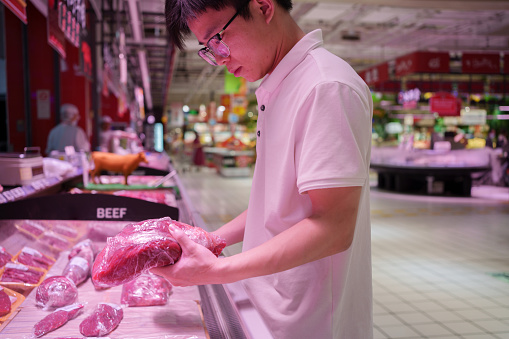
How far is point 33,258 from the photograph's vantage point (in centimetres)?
199

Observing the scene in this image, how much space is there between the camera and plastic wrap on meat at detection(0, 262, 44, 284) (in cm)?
175

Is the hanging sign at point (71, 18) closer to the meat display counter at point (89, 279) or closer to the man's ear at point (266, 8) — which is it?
the meat display counter at point (89, 279)

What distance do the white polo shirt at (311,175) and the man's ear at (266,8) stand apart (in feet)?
0.38

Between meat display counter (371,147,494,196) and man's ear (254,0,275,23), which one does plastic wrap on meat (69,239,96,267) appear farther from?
meat display counter (371,147,494,196)

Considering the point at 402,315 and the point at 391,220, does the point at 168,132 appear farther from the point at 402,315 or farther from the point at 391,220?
the point at 402,315

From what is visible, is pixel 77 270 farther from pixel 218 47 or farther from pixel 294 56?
pixel 294 56

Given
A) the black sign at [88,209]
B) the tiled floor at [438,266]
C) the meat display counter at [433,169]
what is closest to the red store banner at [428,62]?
the meat display counter at [433,169]

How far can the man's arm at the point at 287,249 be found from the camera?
98 cm

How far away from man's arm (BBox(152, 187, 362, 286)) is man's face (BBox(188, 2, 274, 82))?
43 cm

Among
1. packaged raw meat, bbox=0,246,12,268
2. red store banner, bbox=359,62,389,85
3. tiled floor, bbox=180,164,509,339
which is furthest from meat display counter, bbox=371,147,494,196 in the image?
packaged raw meat, bbox=0,246,12,268

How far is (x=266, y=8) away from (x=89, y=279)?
4.70 ft

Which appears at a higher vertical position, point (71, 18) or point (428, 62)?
point (428, 62)

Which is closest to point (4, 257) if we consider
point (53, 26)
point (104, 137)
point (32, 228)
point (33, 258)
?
point (33, 258)

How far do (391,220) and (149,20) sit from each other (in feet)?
34.3
